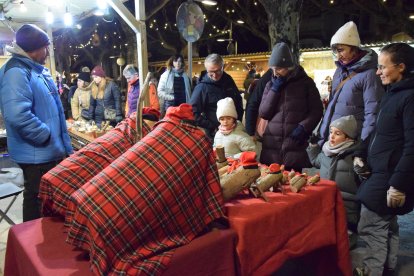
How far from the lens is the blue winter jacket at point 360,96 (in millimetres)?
2957

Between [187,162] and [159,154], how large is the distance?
13 centimetres

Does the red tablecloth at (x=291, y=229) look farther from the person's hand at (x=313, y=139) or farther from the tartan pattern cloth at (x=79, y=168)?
the person's hand at (x=313, y=139)

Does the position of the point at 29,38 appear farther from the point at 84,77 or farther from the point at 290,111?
the point at 84,77

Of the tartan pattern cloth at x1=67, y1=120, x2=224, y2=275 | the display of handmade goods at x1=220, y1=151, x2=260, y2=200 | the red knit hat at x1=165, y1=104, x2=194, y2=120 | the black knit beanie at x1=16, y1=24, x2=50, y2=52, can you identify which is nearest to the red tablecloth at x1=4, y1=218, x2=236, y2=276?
the tartan pattern cloth at x1=67, y1=120, x2=224, y2=275

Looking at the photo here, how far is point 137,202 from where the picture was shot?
1.41 m

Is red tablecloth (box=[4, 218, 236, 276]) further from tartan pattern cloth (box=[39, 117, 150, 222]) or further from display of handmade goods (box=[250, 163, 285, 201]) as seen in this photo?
display of handmade goods (box=[250, 163, 285, 201])

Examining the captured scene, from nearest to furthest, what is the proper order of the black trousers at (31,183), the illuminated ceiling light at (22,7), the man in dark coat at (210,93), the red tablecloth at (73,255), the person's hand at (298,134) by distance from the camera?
the red tablecloth at (73,255) → the black trousers at (31,183) → the person's hand at (298,134) → the man in dark coat at (210,93) → the illuminated ceiling light at (22,7)

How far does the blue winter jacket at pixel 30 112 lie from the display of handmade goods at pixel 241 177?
1.80 meters

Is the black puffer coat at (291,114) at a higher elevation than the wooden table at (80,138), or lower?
higher

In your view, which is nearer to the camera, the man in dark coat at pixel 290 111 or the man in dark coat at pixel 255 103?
the man in dark coat at pixel 290 111

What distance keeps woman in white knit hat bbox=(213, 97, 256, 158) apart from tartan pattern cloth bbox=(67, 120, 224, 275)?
1.61 meters

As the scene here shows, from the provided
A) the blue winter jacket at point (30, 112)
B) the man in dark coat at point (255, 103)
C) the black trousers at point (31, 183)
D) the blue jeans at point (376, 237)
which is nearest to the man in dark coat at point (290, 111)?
the man in dark coat at point (255, 103)

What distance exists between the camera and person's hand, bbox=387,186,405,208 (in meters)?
2.38

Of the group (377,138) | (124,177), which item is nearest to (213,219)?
(124,177)
